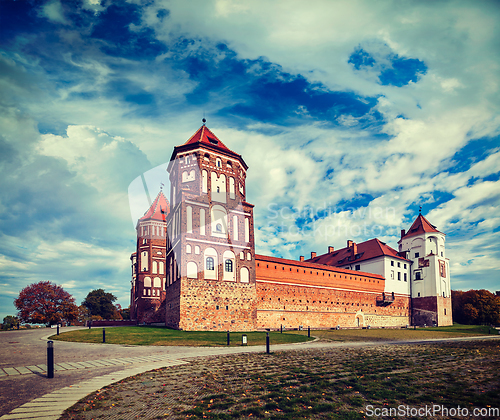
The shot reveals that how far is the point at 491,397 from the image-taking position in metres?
6.61

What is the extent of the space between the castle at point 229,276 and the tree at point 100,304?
28.4m

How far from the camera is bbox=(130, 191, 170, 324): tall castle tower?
48656 millimetres

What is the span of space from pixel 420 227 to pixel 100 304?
70765mm

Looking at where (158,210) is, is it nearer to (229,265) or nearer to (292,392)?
(229,265)

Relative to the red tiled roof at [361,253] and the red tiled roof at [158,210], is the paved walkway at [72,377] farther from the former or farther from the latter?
the red tiled roof at [361,253]

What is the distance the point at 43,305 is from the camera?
140ft

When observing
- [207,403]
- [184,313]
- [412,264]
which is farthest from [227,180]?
[412,264]

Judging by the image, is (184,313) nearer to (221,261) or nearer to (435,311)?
(221,261)

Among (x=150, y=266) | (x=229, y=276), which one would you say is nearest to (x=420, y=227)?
(x=229, y=276)

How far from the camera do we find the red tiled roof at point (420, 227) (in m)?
61.3

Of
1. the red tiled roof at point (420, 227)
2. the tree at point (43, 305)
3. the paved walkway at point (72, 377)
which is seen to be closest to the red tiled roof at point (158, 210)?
the tree at point (43, 305)

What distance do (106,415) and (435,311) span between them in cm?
6338

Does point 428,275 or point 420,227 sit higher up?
point 420,227

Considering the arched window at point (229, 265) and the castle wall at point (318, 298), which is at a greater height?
the arched window at point (229, 265)
